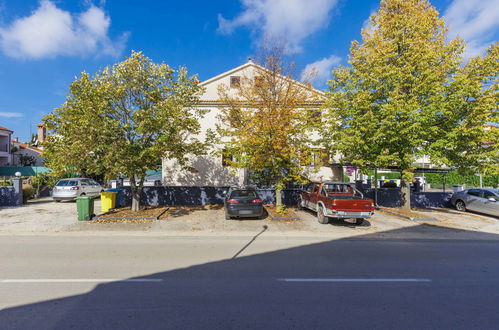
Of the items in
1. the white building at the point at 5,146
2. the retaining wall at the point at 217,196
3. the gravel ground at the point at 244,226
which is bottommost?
the gravel ground at the point at 244,226

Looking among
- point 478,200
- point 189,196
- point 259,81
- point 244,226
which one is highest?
Answer: point 259,81

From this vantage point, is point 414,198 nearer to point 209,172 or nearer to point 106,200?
point 209,172

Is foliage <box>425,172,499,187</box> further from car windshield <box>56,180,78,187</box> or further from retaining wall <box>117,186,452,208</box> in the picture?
car windshield <box>56,180,78,187</box>

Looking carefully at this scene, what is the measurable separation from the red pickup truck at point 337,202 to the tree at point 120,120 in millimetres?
6464

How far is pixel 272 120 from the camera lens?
1082 cm

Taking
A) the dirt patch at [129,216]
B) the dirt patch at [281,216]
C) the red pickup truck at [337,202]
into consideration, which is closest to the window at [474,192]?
the red pickup truck at [337,202]

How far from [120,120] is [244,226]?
21.9 feet

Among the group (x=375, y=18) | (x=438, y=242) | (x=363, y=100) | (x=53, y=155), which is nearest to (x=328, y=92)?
(x=363, y=100)

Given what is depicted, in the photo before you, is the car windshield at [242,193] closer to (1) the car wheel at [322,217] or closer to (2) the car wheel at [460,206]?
(1) the car wheel at [322,217]

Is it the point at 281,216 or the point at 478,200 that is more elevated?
the point at 478,200

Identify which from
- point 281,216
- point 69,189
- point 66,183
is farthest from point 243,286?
point 66,183

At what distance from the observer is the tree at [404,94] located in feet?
34.5

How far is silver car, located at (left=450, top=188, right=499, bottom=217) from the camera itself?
12.7 m

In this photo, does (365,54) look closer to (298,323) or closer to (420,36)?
(420,36)
